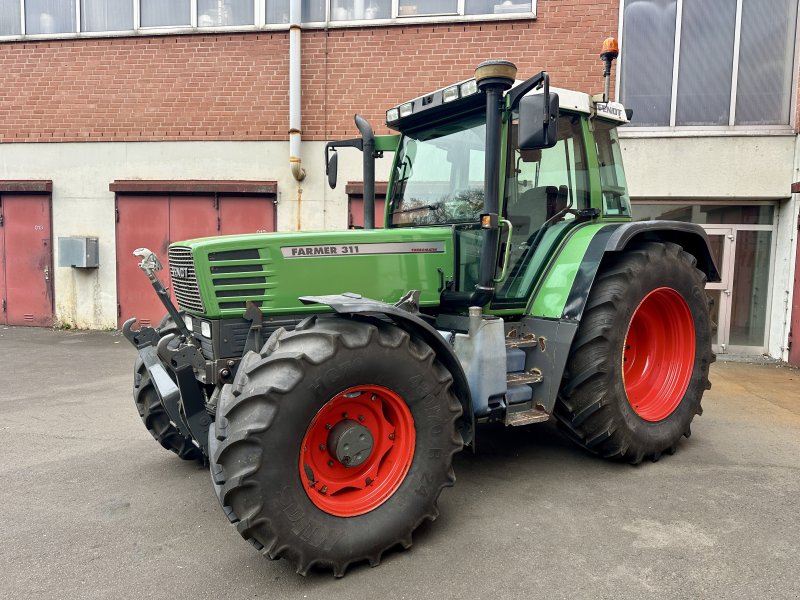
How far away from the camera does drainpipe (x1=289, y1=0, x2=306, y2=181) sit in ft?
28.2

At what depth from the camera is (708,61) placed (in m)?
7.99

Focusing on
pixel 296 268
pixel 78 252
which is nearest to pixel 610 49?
pixel 296 268

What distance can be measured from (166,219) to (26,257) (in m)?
2.70

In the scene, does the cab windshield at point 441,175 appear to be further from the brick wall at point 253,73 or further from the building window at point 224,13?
the building window at point 224,13

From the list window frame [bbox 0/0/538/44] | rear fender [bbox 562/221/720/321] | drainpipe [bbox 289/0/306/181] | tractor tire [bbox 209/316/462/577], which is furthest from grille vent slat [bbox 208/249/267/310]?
window frame [bbox 0/0/538/44]

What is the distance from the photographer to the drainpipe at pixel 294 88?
861 cm

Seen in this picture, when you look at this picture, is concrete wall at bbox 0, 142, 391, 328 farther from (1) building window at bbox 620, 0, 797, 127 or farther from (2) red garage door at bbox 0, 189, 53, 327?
(1) building window at bbox 620, 0, 797, 127

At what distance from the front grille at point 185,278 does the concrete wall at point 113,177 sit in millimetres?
5510

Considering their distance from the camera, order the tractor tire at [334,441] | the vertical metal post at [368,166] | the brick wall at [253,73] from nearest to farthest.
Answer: the tractor tire at [334,441]
the vertical metal post at [368,166]
the brick wall at [253,73]

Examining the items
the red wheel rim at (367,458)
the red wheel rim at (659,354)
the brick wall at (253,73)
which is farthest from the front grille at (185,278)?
the brick wall at (253,73)

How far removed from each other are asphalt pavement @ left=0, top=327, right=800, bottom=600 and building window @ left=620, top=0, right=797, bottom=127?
504cm

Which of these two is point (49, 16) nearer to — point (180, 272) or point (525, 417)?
point (180, 272)

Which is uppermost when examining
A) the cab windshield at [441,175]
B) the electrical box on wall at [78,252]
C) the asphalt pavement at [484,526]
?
the cab windshield at [441,175]

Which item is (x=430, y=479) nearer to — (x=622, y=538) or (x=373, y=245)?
(x=622, y=538)
